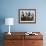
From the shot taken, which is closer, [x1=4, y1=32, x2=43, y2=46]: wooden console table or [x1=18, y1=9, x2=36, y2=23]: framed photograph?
[x1=4, y1=32, x2=43, y2=46]: wooden console table

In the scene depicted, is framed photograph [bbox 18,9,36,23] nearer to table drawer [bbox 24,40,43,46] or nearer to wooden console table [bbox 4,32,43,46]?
wooden console table [bbox 4,32,43,46]

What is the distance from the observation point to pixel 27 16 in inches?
176

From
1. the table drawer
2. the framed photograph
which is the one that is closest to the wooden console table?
the table drawer

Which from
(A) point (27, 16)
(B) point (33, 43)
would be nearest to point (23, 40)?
(B) point (33, 43)

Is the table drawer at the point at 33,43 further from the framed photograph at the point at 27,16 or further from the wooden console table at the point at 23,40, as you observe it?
the framed photograph at the point at 27,16

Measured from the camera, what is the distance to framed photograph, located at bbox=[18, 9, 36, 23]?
4453mm

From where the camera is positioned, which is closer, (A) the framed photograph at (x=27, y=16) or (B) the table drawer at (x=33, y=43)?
(B) the table drawer at (x=33, y=43)

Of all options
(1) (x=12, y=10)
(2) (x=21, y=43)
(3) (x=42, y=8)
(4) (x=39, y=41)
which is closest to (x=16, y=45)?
(2) (x=21, y=43)

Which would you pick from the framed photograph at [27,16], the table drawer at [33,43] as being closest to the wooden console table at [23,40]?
the table drawer at [33,43]

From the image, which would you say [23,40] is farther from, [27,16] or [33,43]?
[27,16]

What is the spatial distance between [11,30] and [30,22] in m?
0.73

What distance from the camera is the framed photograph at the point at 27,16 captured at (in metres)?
4.45

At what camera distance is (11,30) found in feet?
14.7

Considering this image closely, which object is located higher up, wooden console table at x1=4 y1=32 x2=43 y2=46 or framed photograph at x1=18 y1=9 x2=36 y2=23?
framed photograph at x1=18 y1=9 x2=36 y2=23
